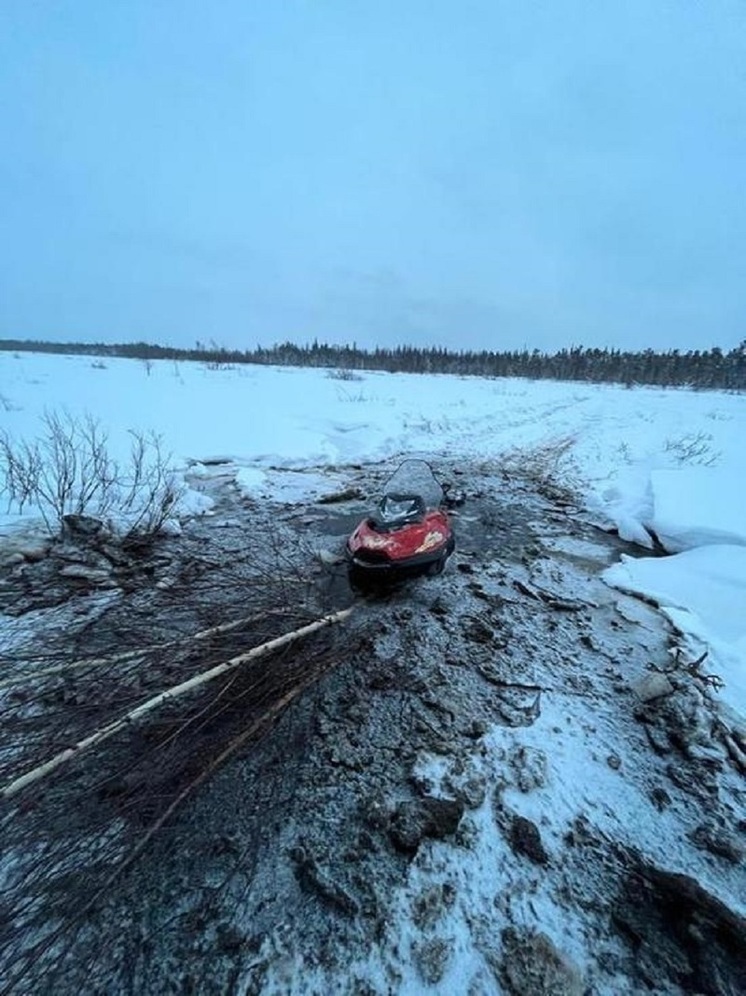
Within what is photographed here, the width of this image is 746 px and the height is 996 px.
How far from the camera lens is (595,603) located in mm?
4672

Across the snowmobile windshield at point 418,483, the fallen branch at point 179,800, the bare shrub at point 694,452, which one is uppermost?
the snowmobile windshield at point 418,483

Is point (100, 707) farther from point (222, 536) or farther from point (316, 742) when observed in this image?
point (222, 536)

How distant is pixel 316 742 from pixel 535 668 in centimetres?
202

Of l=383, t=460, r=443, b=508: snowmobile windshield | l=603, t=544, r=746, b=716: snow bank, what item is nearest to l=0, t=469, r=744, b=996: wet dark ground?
l=603, t=544, r=746, b=716: snow bank

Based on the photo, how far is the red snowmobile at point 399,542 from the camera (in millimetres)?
4387

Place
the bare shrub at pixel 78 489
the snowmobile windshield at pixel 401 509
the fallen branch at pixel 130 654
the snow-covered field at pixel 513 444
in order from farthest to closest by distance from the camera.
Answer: the bare shrub at pixel 78 489, the snow-covered field at pixel 513 444, the snowmobile windshield at pixel 401 509, the fallen branch at pixel 130 654

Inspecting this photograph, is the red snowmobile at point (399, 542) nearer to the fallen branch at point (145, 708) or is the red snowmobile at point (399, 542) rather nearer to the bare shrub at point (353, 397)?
the fallen branch at point (145, 708)

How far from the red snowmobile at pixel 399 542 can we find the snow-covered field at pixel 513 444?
2.41 metres

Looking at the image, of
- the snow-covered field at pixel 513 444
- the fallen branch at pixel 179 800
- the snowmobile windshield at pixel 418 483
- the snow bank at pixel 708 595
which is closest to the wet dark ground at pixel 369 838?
the fallen branch at pixel 179 800

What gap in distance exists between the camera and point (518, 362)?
7538 cm

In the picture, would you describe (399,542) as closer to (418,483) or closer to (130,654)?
(418,483)

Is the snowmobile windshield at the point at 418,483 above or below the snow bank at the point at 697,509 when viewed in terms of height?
above

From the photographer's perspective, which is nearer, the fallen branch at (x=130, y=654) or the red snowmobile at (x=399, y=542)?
the fallen branch at (x=130, y=654)

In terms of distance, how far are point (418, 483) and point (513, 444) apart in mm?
8449
